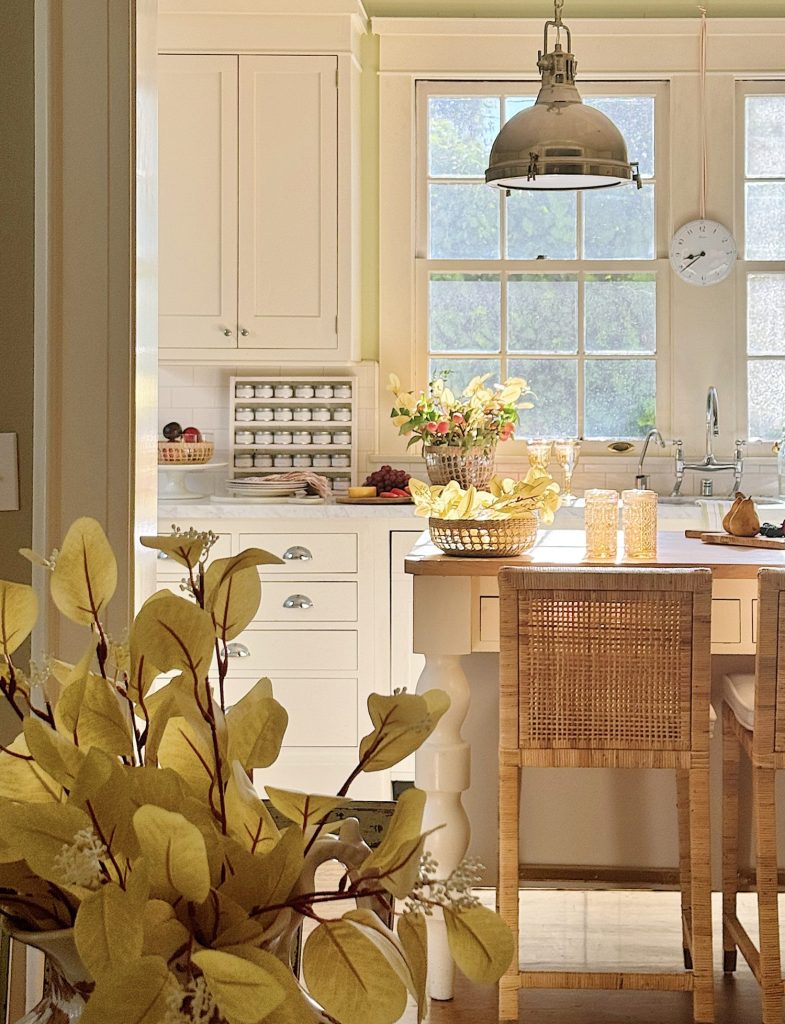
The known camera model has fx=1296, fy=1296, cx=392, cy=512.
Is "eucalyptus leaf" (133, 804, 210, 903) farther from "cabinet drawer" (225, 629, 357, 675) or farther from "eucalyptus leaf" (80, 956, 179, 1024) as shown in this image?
"cabinet drawer" (225, 629, 357, 675)

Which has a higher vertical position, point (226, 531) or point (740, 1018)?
point (226, 531)

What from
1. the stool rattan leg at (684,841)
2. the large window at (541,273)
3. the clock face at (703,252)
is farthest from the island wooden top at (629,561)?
the clock face at (703,252)

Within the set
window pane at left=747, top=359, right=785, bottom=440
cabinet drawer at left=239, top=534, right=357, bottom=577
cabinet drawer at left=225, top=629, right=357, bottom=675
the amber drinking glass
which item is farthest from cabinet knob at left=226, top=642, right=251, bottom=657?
window pane at left=747, top=359, right=785, bottom=440

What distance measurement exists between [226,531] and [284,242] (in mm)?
1155

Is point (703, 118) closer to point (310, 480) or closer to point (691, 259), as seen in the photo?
point (691, 259)

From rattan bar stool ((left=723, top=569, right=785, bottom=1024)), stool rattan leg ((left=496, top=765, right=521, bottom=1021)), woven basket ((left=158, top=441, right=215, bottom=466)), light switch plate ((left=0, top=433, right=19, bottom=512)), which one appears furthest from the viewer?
woven basket ((left=158, top=441, right=215, bottom=466))

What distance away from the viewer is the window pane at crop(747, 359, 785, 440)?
5297mm

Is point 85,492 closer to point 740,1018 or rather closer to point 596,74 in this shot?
point 740,1018

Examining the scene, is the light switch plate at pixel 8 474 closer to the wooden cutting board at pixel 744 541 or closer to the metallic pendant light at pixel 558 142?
the metallic pendant light at pixel 558 142

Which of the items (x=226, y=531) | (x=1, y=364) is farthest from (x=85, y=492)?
(x=226, y=531)

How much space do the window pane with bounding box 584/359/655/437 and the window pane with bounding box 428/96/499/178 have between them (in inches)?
37.6

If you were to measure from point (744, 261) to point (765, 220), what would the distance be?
Answer: 0.18 m

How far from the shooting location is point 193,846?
585 millimetres

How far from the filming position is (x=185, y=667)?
68cm
